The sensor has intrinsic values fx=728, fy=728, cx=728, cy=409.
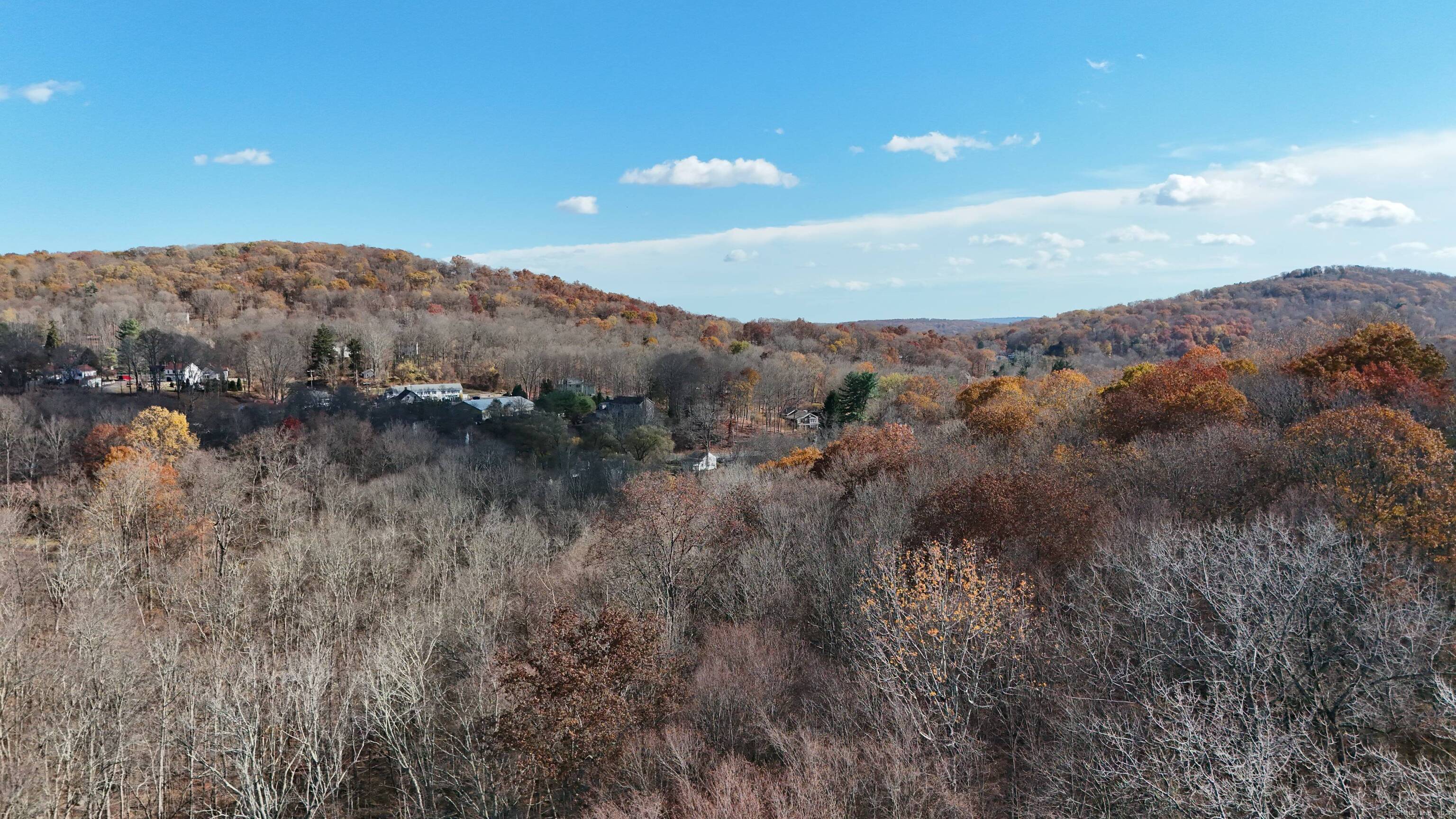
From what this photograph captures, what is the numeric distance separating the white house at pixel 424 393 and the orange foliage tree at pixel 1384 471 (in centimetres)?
5751

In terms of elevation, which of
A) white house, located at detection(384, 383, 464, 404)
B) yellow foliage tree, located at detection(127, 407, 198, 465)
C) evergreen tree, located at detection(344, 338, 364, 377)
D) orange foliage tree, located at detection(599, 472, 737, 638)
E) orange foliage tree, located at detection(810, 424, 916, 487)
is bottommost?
orange foliage tree, located at detection(599, 472, 737, 638)

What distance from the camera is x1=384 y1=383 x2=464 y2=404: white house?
6234 centimetres

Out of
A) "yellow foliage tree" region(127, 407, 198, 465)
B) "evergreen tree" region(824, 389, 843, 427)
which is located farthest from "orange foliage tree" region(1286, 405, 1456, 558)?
"yellow foliage tree" region(127, 407, 198, 465)

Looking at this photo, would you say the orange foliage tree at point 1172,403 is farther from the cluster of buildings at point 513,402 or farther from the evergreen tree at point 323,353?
the evergreen tree at point 323,353

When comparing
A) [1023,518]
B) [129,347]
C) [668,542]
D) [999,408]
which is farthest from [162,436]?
[999,408]

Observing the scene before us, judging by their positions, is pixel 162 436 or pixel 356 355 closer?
pixel 162 436

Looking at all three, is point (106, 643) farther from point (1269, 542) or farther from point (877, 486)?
point (1269, 542)

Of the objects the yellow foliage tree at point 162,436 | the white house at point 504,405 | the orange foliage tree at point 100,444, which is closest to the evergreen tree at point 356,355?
the white house at point 504,405

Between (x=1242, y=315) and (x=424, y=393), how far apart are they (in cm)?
13632

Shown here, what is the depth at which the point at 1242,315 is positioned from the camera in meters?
130

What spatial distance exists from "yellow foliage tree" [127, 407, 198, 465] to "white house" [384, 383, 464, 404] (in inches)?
701

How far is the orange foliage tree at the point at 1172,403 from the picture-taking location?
29469mm

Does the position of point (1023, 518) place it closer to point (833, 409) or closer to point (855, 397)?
point (855, 397)

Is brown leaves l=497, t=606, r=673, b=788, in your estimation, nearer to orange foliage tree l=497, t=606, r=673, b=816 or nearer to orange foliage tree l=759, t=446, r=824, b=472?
orange foliage tree l=497, t=606, r=673, b=816
